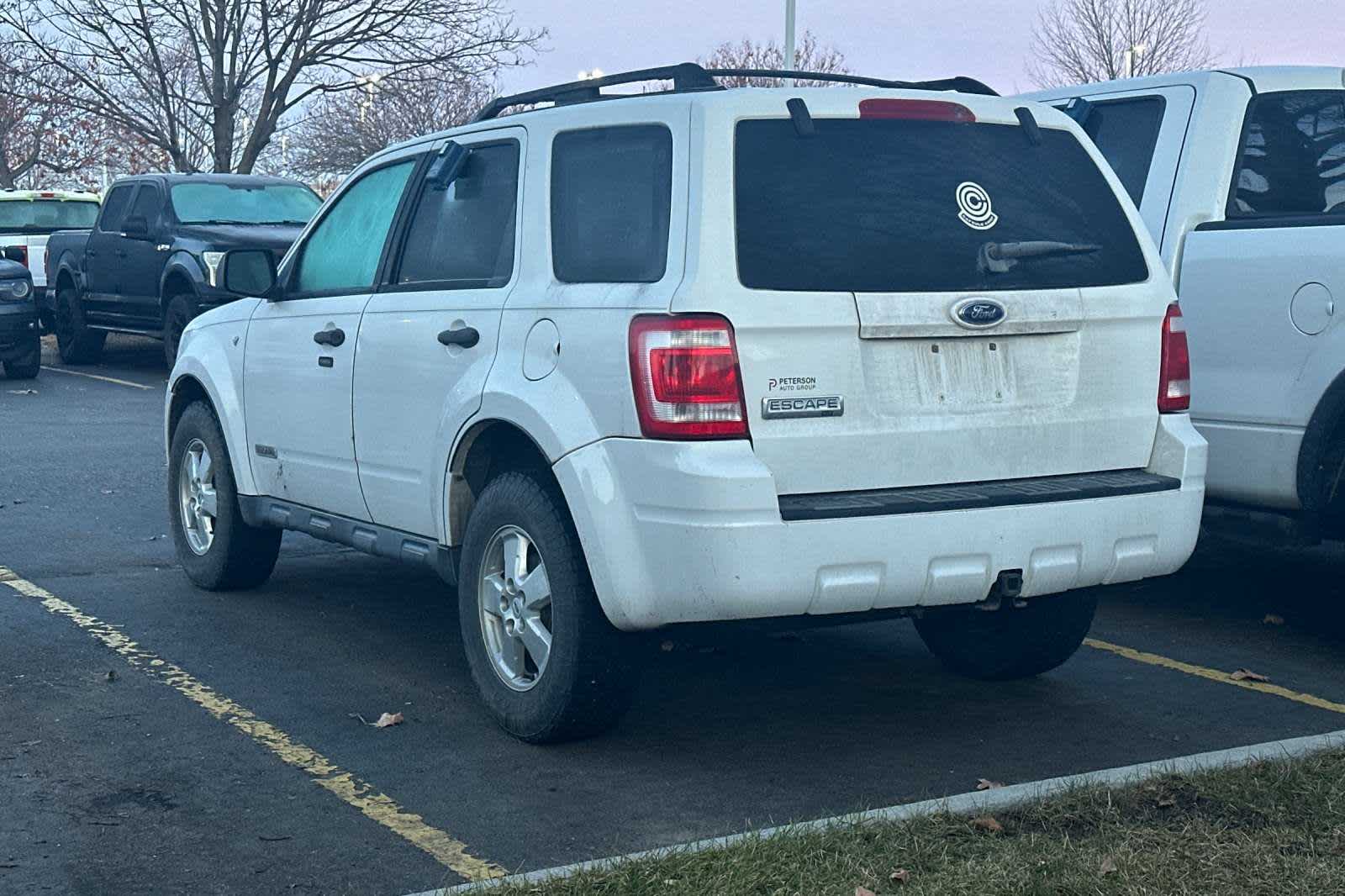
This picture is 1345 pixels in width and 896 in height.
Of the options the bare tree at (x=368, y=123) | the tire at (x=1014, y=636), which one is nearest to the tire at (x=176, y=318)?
the tire at (x=1014, y=636)

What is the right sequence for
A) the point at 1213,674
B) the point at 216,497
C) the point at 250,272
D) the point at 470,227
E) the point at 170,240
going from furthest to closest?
the point at 170,240, the point at 216,497, the point at 250,272, the point at 1213,674, the point at 470,227

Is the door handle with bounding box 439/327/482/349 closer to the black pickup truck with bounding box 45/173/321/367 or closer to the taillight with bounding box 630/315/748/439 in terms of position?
the taillight with bounding box 630/315/748/439

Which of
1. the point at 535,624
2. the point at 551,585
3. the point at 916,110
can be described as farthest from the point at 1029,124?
the point at 535,624

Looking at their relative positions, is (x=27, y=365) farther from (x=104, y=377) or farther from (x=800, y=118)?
(x=800, y=118)

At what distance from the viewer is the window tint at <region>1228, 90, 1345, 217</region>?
7.08 m

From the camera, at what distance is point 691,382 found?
4.80 meters

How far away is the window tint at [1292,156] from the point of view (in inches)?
279

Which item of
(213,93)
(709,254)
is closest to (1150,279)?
(709,254)

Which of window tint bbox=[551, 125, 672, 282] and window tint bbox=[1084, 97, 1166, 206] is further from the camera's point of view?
window tint bbox=[1084, 97, 1166, 206]

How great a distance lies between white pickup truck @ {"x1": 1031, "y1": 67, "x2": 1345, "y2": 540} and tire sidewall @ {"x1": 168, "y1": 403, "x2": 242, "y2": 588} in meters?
3.80

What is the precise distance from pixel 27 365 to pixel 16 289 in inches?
35.7

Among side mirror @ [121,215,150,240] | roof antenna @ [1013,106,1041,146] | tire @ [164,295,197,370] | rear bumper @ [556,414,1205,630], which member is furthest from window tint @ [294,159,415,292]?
side mirror @ [121,215,150,240]

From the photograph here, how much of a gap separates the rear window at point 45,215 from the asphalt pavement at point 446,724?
1541 cm

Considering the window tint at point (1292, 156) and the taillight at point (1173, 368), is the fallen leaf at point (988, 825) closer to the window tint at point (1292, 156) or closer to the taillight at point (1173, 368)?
the taillight at point (1173, 368)
